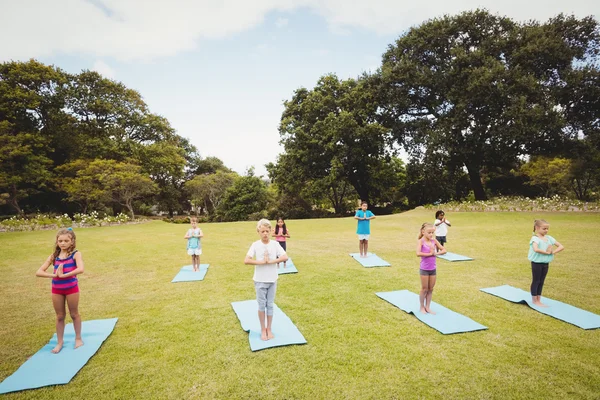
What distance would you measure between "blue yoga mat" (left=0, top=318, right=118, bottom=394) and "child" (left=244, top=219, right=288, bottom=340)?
247cm

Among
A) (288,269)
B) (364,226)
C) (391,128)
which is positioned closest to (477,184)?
(391,128)

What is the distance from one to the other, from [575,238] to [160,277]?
1578cm

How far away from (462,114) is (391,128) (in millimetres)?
5912

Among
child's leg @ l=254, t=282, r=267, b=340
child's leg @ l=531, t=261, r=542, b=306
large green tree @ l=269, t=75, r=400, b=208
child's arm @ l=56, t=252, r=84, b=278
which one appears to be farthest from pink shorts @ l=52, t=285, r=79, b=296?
large green tree @ l=269, t=75, r=400, b=208

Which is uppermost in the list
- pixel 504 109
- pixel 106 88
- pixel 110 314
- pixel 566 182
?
pixel 106 88

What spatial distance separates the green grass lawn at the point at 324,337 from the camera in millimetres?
3510

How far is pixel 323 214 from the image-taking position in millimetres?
34969

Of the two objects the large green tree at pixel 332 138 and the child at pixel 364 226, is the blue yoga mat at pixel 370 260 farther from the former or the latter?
the large green tree at pixel 332 138

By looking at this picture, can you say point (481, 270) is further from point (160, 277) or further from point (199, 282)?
point (160, 277)

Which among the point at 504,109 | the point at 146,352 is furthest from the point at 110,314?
the point at 504,109

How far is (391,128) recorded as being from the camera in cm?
2742

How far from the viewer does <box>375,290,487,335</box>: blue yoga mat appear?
4840 millimetres

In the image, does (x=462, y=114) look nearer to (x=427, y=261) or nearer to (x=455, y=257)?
(x=455, y=257)

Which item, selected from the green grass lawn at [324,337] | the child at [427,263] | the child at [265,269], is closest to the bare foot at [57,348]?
the green grass lawn at [324,337]
